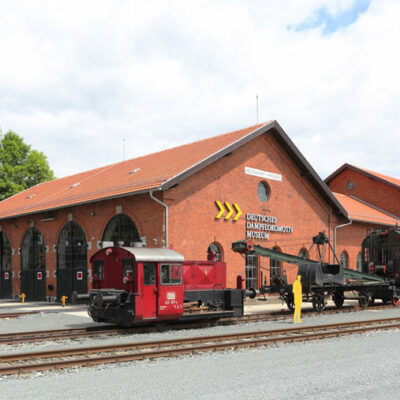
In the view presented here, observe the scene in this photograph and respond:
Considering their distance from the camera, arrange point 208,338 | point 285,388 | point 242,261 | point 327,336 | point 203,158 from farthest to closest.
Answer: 1. point 242,261
2. point 203,158
3. point 327,336
4. point 208,338
5. point 285,388

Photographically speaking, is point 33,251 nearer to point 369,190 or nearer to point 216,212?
point 216,212

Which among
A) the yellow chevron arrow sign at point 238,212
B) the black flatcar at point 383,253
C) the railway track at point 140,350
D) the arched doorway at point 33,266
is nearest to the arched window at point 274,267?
the yellow chevron arrow sign at point 238,212

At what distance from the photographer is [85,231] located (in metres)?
25.0

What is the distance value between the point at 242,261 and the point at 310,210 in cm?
665

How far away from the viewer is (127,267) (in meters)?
14.1

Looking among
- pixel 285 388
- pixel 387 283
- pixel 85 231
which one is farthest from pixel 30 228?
pixel 285 388

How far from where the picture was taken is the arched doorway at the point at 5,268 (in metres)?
31.4

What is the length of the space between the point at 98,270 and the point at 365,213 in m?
23.8

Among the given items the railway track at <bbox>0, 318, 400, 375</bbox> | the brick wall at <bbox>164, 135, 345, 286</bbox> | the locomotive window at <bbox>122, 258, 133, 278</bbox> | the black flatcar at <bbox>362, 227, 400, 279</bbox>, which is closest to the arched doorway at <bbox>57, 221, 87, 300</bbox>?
the brick wall at <bbox>164, 135, 345, 286</bbox>

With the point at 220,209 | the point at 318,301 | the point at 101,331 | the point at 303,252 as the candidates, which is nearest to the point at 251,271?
the point at 220,209

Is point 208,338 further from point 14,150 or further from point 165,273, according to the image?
point 14,150

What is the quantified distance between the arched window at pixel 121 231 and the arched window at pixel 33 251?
20.5 ft

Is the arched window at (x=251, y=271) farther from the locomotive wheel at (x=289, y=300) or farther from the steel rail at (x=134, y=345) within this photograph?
the steel rail at (x=134, y=345)

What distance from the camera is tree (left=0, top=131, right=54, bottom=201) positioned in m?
47.5
